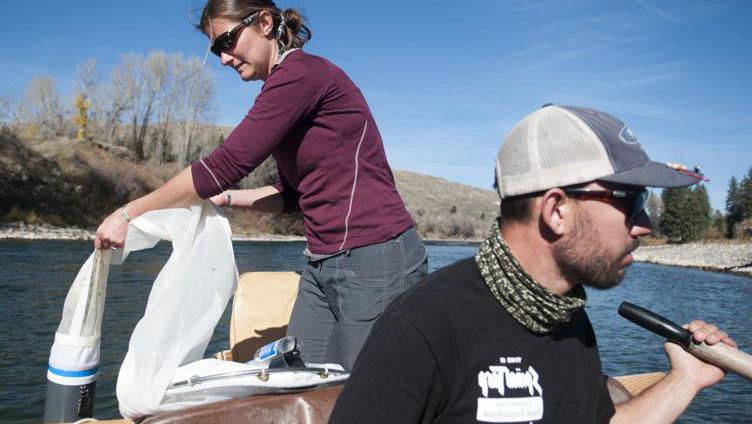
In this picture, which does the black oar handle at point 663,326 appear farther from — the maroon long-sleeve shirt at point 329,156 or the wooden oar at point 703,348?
the maroon long-sleeve shirt at point 329,156

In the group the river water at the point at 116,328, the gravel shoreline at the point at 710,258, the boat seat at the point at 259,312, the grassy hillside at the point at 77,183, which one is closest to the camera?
the boat seat at the point at 259,312

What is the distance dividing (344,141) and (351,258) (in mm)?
471

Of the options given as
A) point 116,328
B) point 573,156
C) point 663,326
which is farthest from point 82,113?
point 573,156

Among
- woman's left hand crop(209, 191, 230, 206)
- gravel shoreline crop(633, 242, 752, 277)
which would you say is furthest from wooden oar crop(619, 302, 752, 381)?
gravel shoreline crop(633, 242, 752, 277)

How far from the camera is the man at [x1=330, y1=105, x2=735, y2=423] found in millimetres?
1328

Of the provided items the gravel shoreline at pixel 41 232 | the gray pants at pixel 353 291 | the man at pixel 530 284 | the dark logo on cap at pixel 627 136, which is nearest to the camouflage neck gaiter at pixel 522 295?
the man at pixel 530 284

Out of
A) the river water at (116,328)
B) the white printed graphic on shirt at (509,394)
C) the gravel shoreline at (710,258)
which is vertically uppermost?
the white printed graphic on shirt at (509,394)

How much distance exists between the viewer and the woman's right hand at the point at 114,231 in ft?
7.57

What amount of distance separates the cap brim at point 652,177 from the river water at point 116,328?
5.24 metres

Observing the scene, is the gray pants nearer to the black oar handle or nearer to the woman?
the woman

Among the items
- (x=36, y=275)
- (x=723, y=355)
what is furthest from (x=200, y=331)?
(x=36, y=275)

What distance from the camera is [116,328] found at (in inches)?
385

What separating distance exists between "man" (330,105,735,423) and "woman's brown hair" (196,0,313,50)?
139 centimetres

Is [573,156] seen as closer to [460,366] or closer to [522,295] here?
[522,295]
